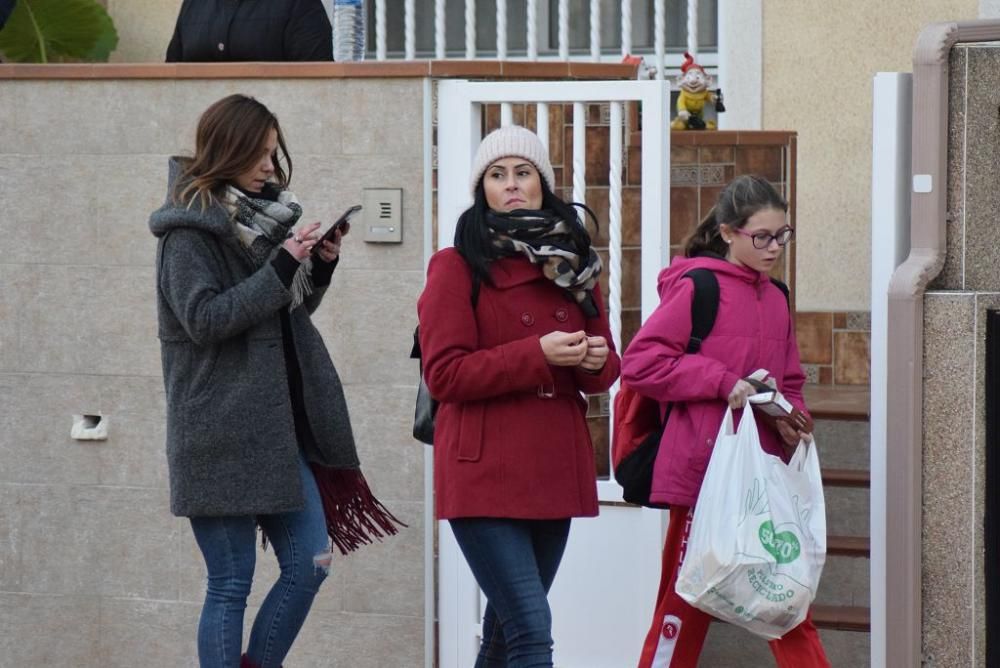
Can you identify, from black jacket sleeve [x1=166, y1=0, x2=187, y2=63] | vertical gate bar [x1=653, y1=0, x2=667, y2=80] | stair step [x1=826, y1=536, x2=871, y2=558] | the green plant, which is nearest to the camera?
stair step [x1=826, y1=536, x2=871, y2=558]

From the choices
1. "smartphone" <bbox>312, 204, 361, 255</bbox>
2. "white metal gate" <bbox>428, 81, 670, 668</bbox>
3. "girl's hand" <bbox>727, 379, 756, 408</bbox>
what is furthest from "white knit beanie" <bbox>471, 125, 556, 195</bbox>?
"white metal gate" <bbox>428, 81, 670, 668</bbox>

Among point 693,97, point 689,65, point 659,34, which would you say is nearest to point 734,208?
point 693,97

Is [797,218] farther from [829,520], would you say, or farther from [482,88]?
[482,88]

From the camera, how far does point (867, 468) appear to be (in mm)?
6480

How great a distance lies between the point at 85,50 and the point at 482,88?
286 cm

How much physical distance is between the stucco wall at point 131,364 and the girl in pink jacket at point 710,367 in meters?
1.26

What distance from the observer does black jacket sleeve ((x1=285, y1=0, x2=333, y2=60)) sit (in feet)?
20.4

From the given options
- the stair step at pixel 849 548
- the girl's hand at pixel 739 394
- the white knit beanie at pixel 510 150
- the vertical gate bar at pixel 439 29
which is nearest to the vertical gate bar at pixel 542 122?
the white knit beanie at pixel 510 150

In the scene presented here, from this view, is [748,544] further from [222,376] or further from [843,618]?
[843,618]

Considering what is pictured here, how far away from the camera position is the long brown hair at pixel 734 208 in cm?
473

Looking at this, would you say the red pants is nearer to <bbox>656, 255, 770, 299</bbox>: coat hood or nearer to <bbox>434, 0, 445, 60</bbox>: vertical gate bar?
<bbox>656, 255, 770, 299</bbox>: coat hood

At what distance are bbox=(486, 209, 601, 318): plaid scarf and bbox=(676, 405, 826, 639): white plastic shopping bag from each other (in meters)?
0.58

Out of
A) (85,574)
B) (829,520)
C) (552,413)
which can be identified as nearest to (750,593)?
(552,413)

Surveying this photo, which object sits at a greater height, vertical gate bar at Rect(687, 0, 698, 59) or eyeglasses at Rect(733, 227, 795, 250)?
vertical gate bar at Rect(687, 0, 698, 59)
